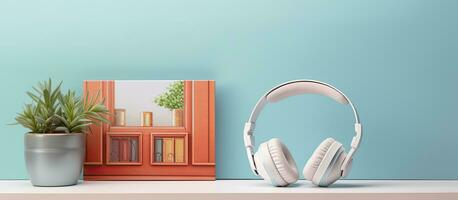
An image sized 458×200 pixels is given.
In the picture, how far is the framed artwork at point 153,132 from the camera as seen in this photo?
55.6 inches

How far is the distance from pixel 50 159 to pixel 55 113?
103 mm

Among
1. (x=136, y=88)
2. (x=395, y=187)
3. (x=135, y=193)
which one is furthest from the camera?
(x=136, y=88)

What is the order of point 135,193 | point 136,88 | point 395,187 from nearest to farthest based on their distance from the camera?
point 135,193
point 395,187
point 136,88

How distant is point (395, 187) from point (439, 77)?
0.31 meters

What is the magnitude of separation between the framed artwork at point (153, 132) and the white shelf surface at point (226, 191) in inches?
2.9

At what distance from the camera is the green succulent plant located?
4.33 feet

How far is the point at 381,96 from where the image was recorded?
1457mm

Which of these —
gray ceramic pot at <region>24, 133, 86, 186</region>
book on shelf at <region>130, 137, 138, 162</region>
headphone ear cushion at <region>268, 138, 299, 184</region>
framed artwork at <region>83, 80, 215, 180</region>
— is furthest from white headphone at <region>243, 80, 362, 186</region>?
gray ceramic pot at <region>24, 133, 86, 186</region>

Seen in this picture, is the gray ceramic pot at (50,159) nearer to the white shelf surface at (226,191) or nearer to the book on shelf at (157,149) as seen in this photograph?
the white shelf surface at (226,191)

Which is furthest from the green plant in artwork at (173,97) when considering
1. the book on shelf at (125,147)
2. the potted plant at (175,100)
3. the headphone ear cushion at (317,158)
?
the headphone ear cushion at (317,158)

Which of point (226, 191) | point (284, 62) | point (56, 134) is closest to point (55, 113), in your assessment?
point (56, 134)

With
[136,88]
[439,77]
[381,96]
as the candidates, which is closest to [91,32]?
[136,88]

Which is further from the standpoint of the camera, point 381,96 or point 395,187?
point 381,96

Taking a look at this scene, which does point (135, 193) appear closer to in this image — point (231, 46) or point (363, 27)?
point (231, 46)
